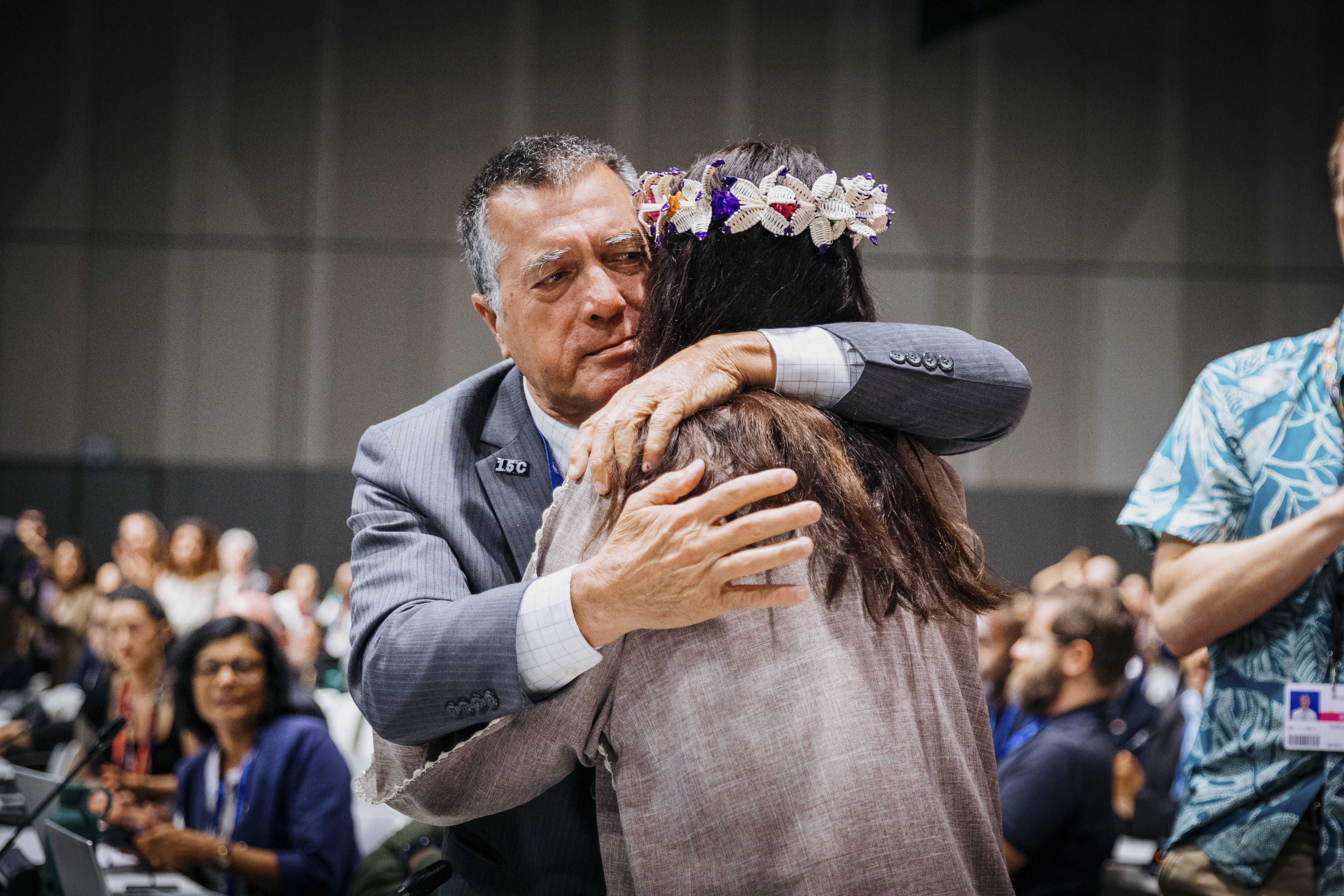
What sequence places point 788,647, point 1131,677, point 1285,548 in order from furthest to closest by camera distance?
point 1131,677, point 1285,548, point 788,647

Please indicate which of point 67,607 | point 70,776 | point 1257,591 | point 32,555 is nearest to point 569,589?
point 1257,591

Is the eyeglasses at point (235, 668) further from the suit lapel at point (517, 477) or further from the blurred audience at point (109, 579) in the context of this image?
the blurred audience at point (109, 579)

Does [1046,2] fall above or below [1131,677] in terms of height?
above

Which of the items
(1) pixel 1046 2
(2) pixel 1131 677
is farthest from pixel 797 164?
(1) pixel 1046 2

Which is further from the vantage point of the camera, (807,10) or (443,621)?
(807,10)

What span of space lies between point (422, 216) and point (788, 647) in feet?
35.0

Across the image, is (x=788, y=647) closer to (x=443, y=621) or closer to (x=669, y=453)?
(x=669, y=453)

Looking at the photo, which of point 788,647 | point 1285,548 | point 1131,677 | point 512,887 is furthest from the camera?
point 1131,677

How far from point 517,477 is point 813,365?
1.46 feet

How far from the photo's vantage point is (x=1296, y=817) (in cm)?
159

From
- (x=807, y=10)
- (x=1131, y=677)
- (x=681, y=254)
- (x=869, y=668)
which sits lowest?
(x=1131, y=677)

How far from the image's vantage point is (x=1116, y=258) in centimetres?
1135

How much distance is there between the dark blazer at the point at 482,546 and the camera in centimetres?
114

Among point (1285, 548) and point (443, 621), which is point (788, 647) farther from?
point (1285, 548)
